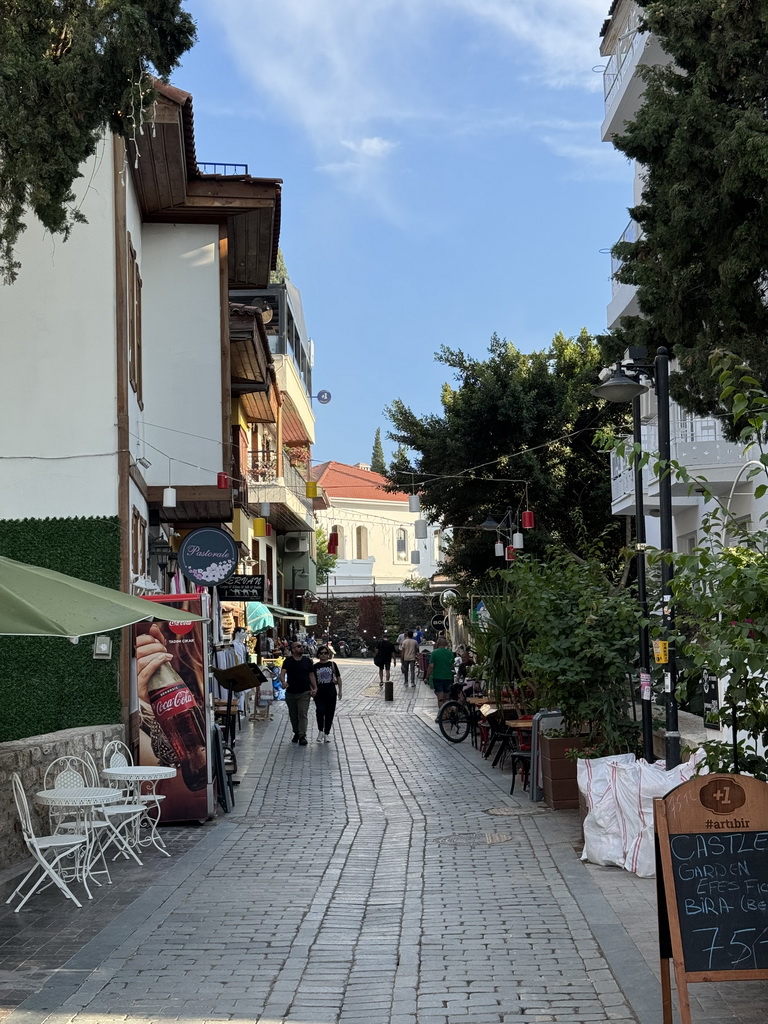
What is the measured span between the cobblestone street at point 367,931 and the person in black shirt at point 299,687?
746cm

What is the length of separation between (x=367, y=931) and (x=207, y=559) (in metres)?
9.47

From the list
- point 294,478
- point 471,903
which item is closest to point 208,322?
point 471,903

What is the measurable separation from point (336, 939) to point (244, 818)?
6.16 m

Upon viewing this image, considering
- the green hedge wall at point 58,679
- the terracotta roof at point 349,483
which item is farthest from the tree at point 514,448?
the terracotta roof at point 349,483

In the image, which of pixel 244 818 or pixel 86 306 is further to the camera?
pixel 86 306

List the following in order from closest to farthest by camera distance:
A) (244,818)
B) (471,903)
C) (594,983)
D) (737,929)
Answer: (737,929)
(594,983)
(471,903)
(244,818)

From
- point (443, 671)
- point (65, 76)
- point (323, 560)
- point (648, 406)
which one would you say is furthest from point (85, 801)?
point (323, 560)

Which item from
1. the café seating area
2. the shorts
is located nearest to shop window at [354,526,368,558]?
the shorts

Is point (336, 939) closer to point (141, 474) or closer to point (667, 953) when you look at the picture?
point (667, 953)

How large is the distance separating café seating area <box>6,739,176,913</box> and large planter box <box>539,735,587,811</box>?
445 cm

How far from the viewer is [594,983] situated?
268 inches

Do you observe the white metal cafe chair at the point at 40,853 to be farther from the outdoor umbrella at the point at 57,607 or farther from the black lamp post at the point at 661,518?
the black lamp post at the point at 661,518

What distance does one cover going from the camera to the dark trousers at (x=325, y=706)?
23.6m

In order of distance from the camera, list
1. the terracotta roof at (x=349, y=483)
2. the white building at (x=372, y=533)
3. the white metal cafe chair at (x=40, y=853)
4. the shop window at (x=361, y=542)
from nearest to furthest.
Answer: the white metal cafe chair at (x=40, y=853) → the white building at (x=372, y=533) → the shop window at (x=361, y=542) → the terracotta roof at (x=349, y=483)
